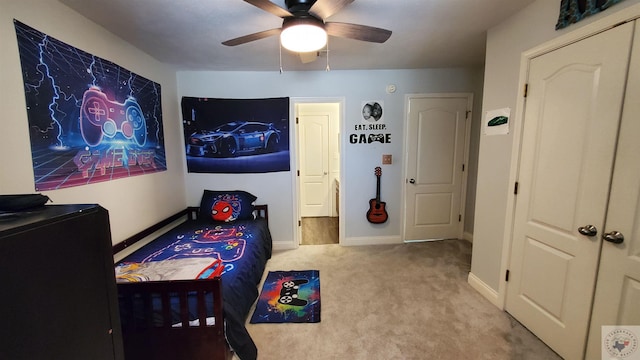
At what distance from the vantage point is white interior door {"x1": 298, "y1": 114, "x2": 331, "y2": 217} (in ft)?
15.4

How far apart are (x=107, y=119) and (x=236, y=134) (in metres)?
1.36

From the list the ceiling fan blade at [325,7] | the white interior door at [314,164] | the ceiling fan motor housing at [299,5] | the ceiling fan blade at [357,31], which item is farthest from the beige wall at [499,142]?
the white interior door at [314,164]

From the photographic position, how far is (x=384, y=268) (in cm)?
283

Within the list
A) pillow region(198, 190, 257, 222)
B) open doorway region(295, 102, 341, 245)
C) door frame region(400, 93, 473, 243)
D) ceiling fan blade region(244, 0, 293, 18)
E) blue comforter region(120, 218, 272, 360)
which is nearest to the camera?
ceiling fan blade region(244, 0, 293, 18)

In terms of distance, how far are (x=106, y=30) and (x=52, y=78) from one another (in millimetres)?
701

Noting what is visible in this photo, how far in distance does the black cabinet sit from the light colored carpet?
A: 1.25m

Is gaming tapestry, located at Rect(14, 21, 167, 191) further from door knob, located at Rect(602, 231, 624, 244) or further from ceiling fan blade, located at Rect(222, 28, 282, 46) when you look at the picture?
door knob, located at Rect(602, 231, 624, 244)

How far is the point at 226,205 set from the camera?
305cm

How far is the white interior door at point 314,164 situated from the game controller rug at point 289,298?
213 centimetres

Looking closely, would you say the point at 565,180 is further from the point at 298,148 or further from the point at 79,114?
the point at 79,114

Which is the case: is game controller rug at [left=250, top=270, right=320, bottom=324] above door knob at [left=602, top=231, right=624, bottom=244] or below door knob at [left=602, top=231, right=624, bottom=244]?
below

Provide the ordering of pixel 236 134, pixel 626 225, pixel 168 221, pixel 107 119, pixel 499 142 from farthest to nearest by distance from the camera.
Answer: pixel 236 134, pixel 168 221, pixel 499 142, pixel 107 119, pixel 626 225

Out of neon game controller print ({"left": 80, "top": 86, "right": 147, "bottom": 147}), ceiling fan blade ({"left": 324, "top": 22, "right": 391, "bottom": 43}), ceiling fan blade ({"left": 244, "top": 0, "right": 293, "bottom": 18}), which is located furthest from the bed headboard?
ceiling fan blade ({"left": 324, "top": 22, "right": 391, "bottom": 43})

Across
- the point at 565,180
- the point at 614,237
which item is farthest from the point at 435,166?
the point at 614,237
